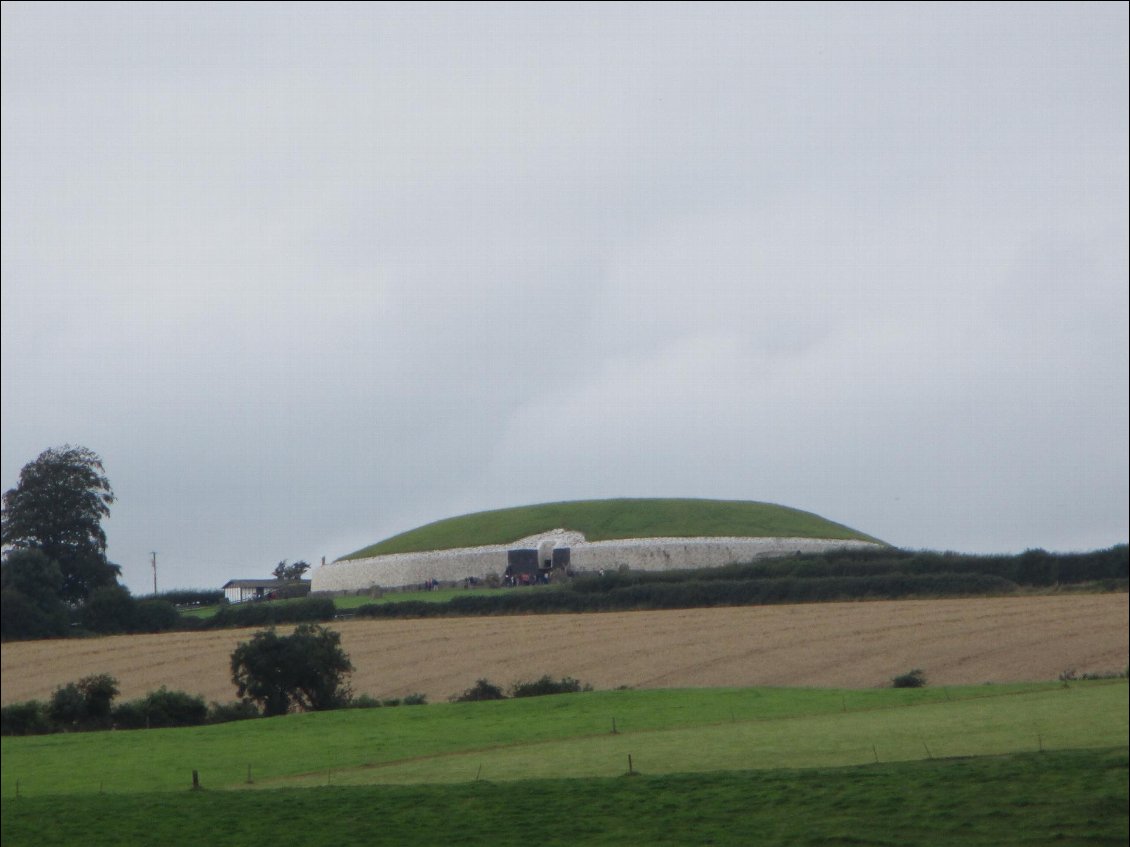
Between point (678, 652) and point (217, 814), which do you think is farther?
point (678, 652)

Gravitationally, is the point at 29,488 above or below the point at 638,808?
above

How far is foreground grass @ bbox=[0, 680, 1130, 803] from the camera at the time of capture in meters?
18.9

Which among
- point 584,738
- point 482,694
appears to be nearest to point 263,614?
point 482,694

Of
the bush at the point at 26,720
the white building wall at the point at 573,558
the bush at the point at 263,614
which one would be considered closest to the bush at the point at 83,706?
the bush at the point at 26,720

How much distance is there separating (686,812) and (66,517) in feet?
104

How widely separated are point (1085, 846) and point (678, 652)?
80.8 feet

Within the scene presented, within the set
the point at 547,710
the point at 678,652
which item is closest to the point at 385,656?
the point at 678,652

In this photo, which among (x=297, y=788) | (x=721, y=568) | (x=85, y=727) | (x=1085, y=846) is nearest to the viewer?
(x=1085, y=846)

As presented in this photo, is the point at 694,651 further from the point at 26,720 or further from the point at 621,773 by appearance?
the point at 621,773

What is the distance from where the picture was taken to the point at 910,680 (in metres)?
29.1

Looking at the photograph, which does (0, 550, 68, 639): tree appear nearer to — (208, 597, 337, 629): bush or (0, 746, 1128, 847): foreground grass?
(208, 597, 337, 629): bush

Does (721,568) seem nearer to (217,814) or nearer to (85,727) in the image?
(85,727)

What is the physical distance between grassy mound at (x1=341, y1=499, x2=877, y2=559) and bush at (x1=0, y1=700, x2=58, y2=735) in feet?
137

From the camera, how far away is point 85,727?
3092cm
